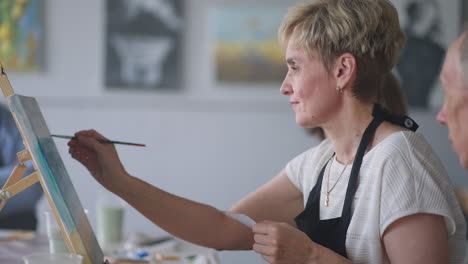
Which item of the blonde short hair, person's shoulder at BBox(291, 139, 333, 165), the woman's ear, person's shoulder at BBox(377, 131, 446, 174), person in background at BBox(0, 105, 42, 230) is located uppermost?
the blonde short hair

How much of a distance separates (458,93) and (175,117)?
2.97 m

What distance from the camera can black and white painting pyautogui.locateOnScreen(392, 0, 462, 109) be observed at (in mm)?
3707

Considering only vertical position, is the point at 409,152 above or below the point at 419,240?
above

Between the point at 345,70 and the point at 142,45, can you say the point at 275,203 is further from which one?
the point at 142,45

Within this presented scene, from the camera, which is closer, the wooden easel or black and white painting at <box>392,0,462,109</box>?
the wooden easel

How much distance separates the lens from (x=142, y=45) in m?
3.86

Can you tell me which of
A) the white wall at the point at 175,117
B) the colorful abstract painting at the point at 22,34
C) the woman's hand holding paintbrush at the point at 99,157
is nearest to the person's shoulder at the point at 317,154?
the woman's hand holding paintbrush at the point at 99,157

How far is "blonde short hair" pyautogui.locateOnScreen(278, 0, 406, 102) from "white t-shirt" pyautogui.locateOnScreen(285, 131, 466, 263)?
0.19 metres

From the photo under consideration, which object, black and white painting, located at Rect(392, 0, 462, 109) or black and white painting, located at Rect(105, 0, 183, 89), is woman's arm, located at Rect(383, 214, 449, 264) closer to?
black and white painting, located at Rect(392, 0, 462, 109)

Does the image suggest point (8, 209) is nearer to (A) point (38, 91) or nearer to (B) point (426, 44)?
(A) point (38, 91)

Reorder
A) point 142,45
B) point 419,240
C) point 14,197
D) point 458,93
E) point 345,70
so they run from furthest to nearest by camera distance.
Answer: point 142,45
point 14,197
point 345,70
point 419,240
point 458,93

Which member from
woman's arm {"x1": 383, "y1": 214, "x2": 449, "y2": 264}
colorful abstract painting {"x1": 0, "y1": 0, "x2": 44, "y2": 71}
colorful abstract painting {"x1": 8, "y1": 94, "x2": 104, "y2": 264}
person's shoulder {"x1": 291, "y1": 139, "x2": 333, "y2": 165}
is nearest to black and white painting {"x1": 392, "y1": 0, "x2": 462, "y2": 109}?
person's shoulder {"x1": 291, "y1": 139, "x2": 333, "y2": 165}

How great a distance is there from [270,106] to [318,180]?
2.25 m

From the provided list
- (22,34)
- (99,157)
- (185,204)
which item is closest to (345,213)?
(185,204)
